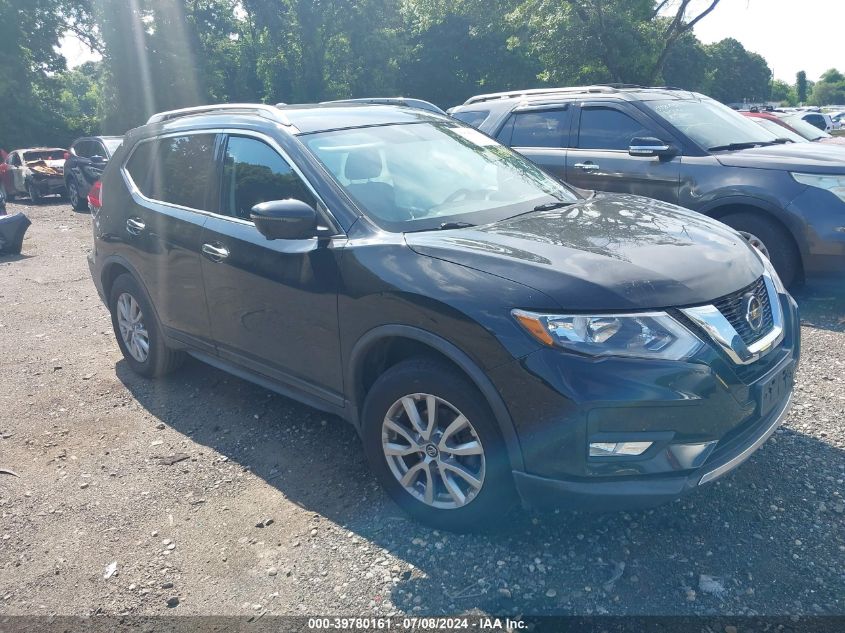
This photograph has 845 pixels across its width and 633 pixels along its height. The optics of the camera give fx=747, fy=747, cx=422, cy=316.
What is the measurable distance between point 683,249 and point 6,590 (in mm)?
3241

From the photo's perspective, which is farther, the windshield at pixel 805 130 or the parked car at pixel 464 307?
the windshield at pixel 805 130

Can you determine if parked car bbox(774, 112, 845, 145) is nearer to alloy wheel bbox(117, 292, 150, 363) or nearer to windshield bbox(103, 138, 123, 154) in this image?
alloy wheel bbox(117, 292, 150, 363)

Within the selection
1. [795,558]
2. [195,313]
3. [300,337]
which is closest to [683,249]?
[795,558]

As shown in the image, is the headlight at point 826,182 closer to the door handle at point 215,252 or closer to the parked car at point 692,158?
the parked car at point 692,158

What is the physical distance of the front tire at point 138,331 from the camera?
5082mm

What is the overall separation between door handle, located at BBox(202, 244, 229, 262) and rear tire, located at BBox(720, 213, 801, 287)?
412 centimetres

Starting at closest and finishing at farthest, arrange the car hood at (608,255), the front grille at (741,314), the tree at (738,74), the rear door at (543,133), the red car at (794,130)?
the car hood at (608,255)
the front grille at (741,314)
the rear door at (543,133)
the red car at (794,130)
the tree at (738,74)

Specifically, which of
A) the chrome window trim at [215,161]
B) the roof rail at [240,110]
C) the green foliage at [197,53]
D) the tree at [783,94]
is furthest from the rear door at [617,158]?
the tree at [783,94]

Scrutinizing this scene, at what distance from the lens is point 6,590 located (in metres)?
3.19

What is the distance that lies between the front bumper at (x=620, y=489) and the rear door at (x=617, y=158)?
436cm

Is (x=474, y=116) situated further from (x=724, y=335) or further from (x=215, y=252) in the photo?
(x=724, y=335)

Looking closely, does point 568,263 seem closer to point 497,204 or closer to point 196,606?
point 497,204

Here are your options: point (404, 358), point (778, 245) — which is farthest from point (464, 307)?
point (778, 245)

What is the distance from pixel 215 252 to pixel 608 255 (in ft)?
7.36
